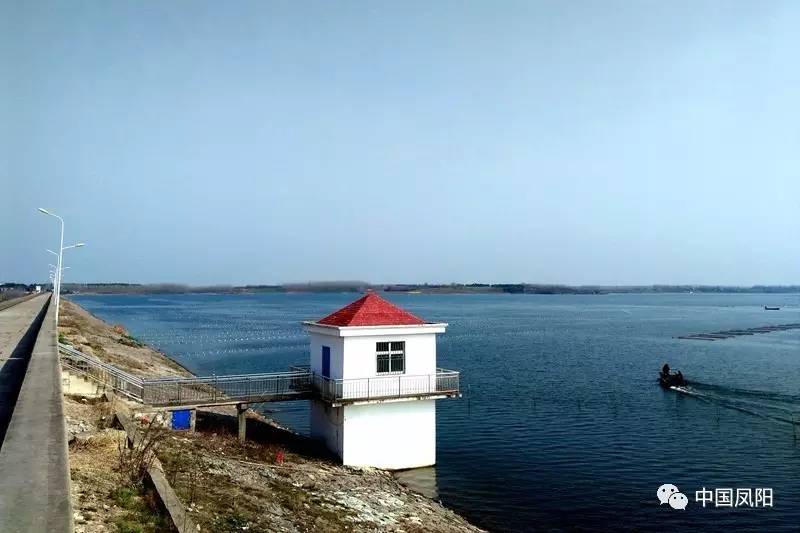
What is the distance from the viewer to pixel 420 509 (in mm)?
19641

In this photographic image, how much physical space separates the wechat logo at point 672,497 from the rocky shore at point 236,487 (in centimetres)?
873

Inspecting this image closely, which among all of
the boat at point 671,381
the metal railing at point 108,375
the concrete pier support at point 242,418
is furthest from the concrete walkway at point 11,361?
the boat at point 671,381

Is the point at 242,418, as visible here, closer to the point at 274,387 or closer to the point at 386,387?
the point at 274,387

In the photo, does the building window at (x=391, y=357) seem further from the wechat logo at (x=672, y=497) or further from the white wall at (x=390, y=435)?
the wechat logo at (x=672, y=497)

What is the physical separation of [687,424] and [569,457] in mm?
12050

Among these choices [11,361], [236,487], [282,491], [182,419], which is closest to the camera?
[236,487]

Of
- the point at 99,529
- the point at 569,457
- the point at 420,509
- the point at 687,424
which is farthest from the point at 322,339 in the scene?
the point at 687,424

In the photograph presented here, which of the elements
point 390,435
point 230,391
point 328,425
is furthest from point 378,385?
point 230,391

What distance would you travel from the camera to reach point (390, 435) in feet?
80.5

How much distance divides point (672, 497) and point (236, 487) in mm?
17315

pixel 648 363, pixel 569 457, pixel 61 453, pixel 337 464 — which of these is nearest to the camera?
pixel 61 453

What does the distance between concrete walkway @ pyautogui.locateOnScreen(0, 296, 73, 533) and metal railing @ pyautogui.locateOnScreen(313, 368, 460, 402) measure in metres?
9.57

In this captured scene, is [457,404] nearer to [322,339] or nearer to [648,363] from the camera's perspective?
[322,339]

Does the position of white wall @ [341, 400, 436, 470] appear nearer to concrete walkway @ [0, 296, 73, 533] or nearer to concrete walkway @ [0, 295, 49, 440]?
concrete walkway @ [0, 296, 73, 533]
